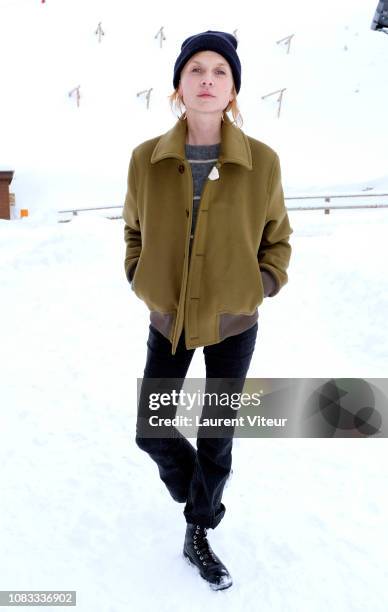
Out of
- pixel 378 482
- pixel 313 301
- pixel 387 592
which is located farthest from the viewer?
pixel 313 301

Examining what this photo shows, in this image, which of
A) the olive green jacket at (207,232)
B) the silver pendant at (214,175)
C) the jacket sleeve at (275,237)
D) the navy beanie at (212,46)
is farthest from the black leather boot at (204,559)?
the navy beanie at (212,46)

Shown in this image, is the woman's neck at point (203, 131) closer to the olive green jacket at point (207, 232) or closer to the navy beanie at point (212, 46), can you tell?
the olive green jacket at point (207, 232)

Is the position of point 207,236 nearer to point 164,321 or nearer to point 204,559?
point 164,321

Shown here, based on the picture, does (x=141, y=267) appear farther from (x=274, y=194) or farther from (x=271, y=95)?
(x=271, y=95)

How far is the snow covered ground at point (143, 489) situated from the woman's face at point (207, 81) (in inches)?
91.7

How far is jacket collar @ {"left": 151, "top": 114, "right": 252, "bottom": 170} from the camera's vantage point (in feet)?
7.45

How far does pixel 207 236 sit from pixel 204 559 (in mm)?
1657

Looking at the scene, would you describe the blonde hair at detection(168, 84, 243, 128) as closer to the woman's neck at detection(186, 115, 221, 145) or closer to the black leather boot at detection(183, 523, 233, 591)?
the woman's neck at detection(186, 115, 221, 145)

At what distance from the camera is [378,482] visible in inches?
137

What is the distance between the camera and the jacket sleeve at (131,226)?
254 centimetres

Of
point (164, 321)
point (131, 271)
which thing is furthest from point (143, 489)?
point (131, 271)

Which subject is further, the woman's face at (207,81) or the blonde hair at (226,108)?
the blonde hair at (226,108)

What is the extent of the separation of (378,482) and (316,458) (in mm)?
472

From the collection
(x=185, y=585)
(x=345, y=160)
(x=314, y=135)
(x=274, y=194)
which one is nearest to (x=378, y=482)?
(x=185, y=585)
